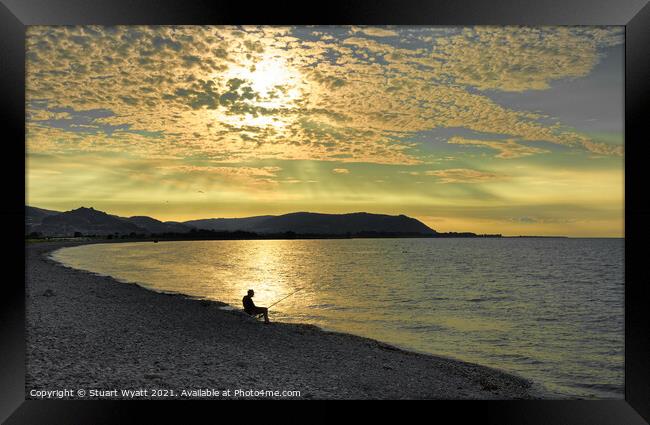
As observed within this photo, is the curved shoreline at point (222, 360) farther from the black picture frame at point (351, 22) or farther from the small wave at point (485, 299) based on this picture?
the small wave at point (485, 299)

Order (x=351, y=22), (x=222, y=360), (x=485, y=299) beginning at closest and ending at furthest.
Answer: (x=351, y=22) → (x=222, y=360) → (x=485, y=299)

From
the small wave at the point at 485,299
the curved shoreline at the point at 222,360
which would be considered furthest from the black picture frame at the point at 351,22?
the small wave at the point at 485,299

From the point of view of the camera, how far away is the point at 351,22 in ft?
20.4

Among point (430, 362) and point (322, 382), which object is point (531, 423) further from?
point (430, 362)

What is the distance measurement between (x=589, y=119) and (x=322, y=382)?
76381 mm

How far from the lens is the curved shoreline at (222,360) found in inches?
317

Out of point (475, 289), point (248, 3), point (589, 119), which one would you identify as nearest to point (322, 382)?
point (248, 3)

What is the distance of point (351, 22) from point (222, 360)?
23.4 feet

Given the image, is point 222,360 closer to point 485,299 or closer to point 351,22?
point 351,22

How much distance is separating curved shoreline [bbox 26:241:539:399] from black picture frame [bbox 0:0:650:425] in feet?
4.15

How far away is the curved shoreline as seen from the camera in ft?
26.5

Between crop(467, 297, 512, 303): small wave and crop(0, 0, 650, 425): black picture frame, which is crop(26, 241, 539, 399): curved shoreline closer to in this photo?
crop(0, 0, 650, 425): black picture frame

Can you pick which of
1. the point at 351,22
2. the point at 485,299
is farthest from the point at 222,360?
the point at 485,299

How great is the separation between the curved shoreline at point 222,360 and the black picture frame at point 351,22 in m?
1.27
